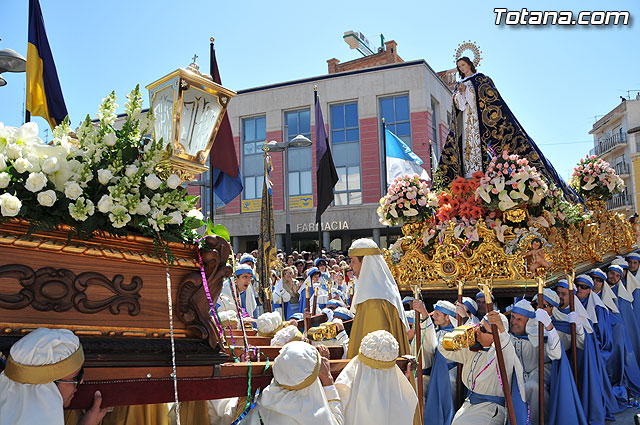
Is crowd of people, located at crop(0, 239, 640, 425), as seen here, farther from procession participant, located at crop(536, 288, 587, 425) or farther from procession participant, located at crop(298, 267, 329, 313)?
procession participant, located at crop(298, 267, 329, 313)

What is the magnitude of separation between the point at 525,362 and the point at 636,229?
9.45 m

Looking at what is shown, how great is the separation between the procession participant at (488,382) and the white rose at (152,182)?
3390 millimetres

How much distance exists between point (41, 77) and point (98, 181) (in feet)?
18.8

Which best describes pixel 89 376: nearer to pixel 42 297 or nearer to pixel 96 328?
pixel 96 328

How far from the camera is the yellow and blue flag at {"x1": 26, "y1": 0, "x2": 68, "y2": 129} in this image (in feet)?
22.2

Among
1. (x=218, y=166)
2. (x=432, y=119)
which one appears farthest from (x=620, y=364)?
(x=432, y=119)

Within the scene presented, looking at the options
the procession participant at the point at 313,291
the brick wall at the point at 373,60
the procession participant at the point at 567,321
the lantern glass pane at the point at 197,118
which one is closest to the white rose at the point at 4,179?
the lantern glass pane at the point at 197,118

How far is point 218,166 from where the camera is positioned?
296 inches

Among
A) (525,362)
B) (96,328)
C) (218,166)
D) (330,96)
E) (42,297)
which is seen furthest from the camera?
(330,96)

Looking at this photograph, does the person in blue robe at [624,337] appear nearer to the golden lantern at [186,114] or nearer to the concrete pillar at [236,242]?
the golden lantern at [186,114]

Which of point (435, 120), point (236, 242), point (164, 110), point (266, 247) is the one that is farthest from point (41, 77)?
point (435, 120)

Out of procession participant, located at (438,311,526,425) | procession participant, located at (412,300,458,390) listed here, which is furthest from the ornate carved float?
procession participant, located at (438,311,526,425)

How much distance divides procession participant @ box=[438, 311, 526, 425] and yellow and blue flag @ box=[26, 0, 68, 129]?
6.15m

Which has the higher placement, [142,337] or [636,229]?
[636,229]
